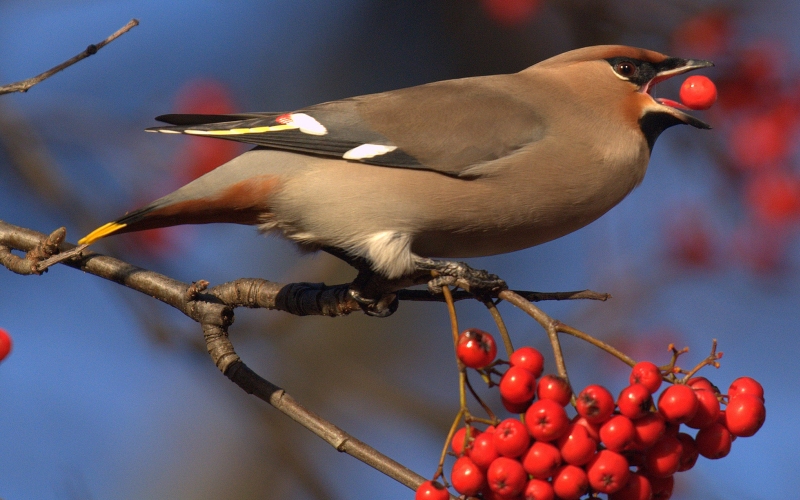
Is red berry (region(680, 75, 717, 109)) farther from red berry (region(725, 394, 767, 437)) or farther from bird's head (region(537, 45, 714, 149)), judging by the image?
red berry (region(725, 394, 767, 437))

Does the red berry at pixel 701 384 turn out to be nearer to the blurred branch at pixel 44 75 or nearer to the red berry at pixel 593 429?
the red berry at pixel 593 429

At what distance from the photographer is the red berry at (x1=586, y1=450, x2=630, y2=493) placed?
Result: 1.89 meters

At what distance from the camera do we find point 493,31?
18.5 feet

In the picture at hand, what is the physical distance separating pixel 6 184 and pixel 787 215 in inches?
143

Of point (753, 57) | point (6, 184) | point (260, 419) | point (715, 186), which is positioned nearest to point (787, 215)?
point (715, 186)

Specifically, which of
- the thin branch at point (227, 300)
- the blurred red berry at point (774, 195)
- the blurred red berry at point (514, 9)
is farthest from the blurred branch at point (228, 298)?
the blurred red berry at point (514, 9)

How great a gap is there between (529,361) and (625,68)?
172 cm

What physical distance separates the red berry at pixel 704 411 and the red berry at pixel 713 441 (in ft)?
0.07

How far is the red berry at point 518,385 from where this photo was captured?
1962mm

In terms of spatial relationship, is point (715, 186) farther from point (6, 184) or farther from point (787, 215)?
point (6, 184)

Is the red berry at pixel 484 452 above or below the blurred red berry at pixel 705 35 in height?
below

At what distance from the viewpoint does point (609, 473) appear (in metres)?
1.89

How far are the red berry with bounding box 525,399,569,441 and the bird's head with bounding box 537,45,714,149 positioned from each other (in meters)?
1.58

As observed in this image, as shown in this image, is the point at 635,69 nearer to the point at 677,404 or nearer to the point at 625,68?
the point at 625,68
